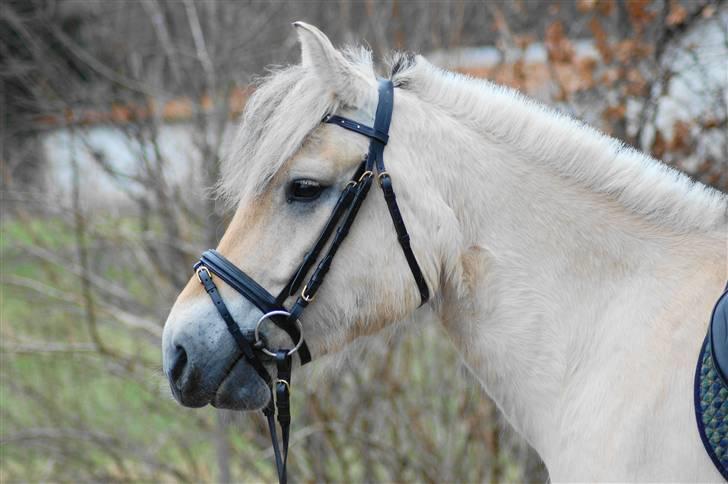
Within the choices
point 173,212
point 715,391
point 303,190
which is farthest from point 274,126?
point 173,212

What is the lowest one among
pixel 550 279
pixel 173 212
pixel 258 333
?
pixel 173 212

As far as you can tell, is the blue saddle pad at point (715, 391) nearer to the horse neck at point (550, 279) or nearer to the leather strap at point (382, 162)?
the horse neck at point (550, 279)

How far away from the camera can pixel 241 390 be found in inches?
88.5

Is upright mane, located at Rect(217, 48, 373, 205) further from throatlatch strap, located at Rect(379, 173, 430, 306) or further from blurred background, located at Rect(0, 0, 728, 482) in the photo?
blurred background, located at Rect(0, 0, 728, 482)

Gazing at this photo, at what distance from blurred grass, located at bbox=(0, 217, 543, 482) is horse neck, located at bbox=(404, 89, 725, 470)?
2364mm

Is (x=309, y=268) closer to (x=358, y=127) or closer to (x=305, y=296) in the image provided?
(x=305, y=296)

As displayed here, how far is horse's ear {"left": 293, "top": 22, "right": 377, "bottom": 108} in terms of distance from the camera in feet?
7.30

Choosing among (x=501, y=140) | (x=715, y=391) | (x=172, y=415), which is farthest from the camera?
(x=172, y=415)

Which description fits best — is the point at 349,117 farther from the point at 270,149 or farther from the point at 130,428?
the point at 130,428

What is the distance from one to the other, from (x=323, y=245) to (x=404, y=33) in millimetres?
3574

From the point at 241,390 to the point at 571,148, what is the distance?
48.2 inches

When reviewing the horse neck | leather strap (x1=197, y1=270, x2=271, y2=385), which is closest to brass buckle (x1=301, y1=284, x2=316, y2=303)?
leather strap (x1=197, y1=270, x2=271, y2=385)

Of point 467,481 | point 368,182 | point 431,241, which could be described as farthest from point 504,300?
point 467,481

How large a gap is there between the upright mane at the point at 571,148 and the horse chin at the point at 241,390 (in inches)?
39.7
